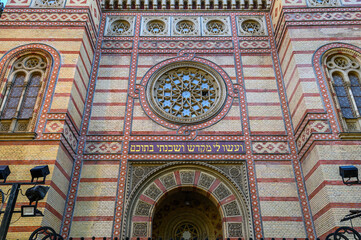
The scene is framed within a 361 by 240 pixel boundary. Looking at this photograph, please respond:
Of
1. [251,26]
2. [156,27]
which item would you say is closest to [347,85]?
[251,26]

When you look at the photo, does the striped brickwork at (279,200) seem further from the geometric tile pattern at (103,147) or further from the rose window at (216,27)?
the rose window at (216,27)

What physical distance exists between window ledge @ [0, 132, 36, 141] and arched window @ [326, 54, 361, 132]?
27.3 ft

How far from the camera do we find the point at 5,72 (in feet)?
31.3

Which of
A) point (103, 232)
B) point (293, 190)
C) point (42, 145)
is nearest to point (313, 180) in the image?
point (293, 190)

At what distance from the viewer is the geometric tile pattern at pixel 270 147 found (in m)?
9.36

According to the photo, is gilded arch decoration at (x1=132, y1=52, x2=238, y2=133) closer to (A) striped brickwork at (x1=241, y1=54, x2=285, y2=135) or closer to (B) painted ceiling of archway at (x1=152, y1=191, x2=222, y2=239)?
(A) striped brickwork at (x1=241, y1=54, x2=285, y2=135)

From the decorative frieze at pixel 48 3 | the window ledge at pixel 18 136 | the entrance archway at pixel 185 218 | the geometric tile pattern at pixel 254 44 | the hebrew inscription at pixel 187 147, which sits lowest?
the entrance archway at pixel 185 218

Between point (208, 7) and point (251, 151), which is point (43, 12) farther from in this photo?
point (251, 151)

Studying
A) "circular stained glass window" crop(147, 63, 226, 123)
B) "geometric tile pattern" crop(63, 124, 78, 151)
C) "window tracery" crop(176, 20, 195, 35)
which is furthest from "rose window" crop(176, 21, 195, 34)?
"geometric tile pattern" crop(63, 124, 78, 151)

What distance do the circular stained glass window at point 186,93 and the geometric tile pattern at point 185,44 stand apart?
0.81m

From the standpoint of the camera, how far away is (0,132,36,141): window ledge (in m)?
8.20

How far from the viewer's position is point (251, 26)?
12148mm

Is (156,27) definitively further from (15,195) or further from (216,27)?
(15,195)

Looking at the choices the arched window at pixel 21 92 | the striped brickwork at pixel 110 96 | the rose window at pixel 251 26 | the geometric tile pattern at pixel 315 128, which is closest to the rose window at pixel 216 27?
the rose window at pixel 251 26
